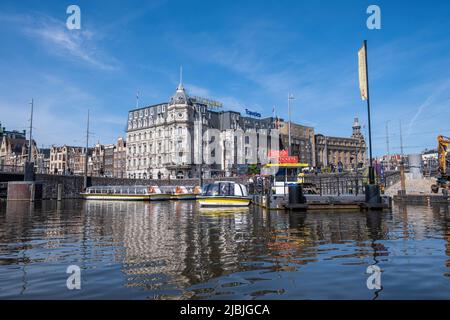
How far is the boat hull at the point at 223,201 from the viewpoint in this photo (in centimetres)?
3506

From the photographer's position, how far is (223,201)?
35406 mm

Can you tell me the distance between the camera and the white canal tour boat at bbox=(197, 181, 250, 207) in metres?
35.2

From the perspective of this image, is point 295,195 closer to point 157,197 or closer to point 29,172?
point 157,197

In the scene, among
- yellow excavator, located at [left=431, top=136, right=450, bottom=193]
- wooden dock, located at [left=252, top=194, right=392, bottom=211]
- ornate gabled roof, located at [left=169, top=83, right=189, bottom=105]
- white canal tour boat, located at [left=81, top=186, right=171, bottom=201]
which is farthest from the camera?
ornate gabled roof, located at [left=169, top=83, right=189, bottom=105]

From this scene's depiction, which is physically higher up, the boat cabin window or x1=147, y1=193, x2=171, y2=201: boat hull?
the boat cabin window

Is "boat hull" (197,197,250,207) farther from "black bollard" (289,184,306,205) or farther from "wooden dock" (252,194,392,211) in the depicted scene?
"black bollard" (289,184,306,205)

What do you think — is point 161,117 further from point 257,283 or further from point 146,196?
point 257,283

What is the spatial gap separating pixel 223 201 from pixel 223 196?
525mm

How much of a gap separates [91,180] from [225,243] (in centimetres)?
6866

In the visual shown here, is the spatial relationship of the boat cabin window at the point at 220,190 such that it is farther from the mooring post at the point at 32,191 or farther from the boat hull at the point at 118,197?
the mooring post at the point at 32,191

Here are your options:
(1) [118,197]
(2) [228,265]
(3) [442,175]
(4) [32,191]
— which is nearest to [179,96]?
(1) [118,197]

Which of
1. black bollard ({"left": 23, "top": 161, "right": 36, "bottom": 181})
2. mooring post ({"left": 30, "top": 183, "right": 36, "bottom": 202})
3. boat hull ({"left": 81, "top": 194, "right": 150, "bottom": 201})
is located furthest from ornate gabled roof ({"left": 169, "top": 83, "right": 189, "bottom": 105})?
mooring post ({"left": 30, "top": 183, "right": 36, "bottom": 202})

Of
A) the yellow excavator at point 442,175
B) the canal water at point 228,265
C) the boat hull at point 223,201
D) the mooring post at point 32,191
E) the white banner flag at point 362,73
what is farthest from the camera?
the mooring post at point 32,191

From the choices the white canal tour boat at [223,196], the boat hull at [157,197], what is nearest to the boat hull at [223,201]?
the white canal tour boat at [223,196]
